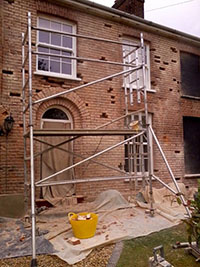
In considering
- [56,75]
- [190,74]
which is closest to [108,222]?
[56,75]

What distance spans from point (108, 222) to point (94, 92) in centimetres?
438

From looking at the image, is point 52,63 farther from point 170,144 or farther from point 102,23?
point 170,144

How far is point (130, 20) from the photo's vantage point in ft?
27.9

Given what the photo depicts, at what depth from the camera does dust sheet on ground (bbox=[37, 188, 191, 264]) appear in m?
3.79

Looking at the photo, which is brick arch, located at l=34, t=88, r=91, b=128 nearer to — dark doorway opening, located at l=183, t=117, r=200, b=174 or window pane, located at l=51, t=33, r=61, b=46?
window pane, located at l=51, t=33, r=61, b=46

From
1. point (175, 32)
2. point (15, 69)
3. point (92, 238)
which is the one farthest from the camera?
point (175, 32)

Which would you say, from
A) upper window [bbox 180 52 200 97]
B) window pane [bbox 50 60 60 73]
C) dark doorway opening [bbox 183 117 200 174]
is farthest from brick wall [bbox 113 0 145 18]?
dark doorway opening [bbox 183 117 200 174]

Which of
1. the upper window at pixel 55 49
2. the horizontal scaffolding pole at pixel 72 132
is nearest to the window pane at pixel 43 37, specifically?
the upper window at pixel 55 49

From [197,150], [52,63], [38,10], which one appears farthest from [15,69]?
[197,150]

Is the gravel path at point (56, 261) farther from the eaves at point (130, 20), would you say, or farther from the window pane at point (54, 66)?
the eaves at point (130, 20)

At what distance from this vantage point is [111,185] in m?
7.74

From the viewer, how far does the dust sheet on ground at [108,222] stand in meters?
3.79

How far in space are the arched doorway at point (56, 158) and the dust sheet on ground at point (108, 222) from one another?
2.04 ft

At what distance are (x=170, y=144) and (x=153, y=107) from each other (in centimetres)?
163
